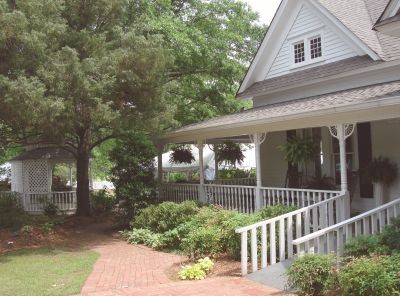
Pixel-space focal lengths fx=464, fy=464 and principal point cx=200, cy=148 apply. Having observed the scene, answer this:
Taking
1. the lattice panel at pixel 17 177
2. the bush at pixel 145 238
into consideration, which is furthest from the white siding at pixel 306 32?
the lattice panel at pixel 17 177

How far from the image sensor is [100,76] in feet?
46.2

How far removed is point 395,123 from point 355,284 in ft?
23.4

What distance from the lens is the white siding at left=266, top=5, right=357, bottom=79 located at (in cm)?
1488

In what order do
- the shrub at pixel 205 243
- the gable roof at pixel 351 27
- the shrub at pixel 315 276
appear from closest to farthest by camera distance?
the shrub at pixel 315 276 < the shrub at pixel 205 243 < the gable roof at pixel 351 27

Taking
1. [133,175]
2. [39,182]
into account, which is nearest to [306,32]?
[133,175]

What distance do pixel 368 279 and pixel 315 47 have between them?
36.7 feet

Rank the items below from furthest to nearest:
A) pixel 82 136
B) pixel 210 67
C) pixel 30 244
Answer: pixel 210 67 → pixel 82 136 → pixel 30 244

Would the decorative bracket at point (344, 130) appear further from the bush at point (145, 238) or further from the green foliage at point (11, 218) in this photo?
the green foliage at point (11, 218)

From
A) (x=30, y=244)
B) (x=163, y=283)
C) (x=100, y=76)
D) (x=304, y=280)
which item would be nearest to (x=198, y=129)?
(x=100, y=76)

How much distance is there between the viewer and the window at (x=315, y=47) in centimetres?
1583

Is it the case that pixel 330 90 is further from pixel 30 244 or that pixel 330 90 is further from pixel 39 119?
pixel 30 244

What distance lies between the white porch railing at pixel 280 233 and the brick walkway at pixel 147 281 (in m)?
0.66

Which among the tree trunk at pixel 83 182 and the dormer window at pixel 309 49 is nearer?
the dormer window at pixel 309 49

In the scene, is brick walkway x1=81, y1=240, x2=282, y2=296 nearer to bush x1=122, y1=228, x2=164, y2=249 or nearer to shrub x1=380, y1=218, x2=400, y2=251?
bush x1=122, y1=228, x2=164, y2=249
